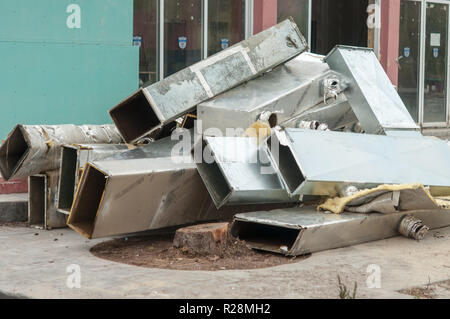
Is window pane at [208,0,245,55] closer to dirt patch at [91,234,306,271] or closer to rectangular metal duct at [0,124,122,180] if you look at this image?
rectangular metal duct at [0,124,122,180]

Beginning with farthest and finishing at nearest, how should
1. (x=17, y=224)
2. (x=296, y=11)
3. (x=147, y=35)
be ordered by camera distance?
(x=296, y=11) → (x=147, y=35) → (x=17, y=224)

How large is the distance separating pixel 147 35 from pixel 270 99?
2.78 metres

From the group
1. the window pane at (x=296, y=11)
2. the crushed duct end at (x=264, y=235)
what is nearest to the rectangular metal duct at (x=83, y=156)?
the crushed duct end at (x=264, y=235)

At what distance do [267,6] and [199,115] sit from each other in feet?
11.6

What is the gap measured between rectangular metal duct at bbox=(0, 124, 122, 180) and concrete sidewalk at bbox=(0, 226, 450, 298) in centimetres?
76

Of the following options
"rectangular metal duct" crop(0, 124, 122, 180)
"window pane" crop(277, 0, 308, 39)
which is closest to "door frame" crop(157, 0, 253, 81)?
"window pane" crop(277, 0, 308, 39)

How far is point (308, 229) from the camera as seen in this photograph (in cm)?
607

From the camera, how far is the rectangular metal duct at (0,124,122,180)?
707 cm

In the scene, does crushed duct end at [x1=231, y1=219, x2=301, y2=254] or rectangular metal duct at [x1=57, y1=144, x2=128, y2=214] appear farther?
rectangular metal duct at [x1=57, y1=144, x2=128, y2=214]

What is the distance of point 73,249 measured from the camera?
21.0ft

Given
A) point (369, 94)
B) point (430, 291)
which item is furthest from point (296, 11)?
point (430, 291)

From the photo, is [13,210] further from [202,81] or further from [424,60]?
[424,60]
